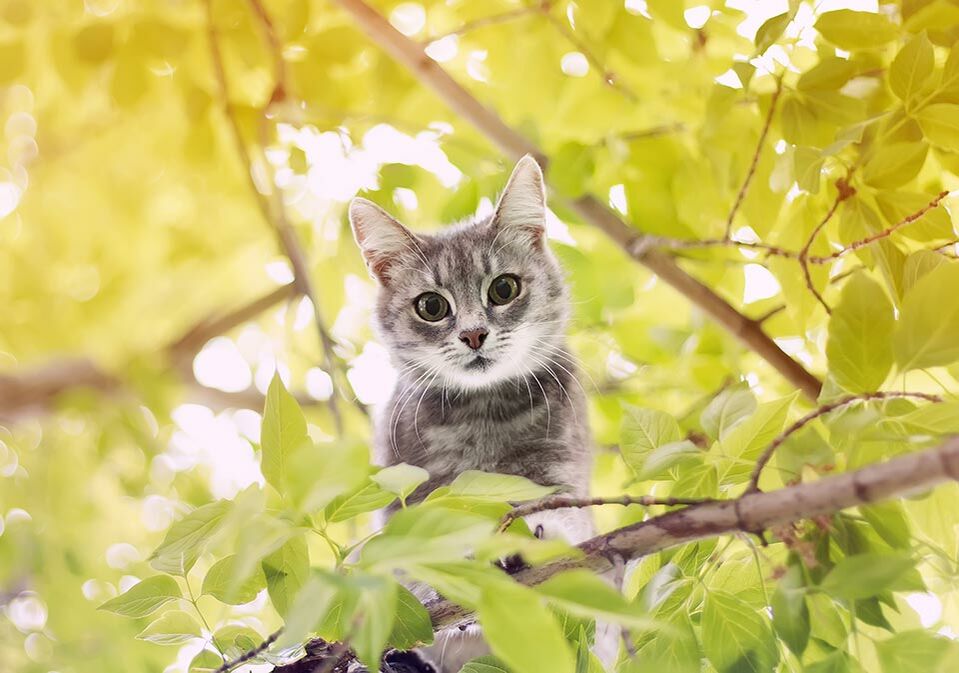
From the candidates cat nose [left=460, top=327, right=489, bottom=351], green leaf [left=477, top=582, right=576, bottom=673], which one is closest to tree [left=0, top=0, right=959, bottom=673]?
green leaf [left=477, top=582, right=576, bottom=673]

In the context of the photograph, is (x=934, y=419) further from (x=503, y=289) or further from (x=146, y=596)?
(x=503, y=289)

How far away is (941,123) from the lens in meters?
1.20

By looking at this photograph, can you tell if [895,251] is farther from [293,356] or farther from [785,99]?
[293,356]

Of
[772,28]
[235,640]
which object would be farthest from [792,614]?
[772,28]

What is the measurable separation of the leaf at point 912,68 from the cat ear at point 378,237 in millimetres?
1029

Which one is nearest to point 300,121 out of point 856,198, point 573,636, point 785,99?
point 785,99

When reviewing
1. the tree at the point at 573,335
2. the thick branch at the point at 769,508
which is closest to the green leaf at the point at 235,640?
the tree at the point at 573,335

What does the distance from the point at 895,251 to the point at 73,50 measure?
74.7 inches

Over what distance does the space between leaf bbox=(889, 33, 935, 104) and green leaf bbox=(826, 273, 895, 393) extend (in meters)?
0.45

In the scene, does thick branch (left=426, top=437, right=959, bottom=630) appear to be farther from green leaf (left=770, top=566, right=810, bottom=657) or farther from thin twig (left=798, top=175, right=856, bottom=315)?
thin twig (left=798, top=175, right=856, bottom=315)

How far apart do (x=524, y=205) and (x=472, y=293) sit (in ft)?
0.77

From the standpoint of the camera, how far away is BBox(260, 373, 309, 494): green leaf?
37.2 inches

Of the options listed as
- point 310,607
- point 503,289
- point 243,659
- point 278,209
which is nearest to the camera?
point 310,607

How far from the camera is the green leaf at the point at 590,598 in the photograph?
0.70m
